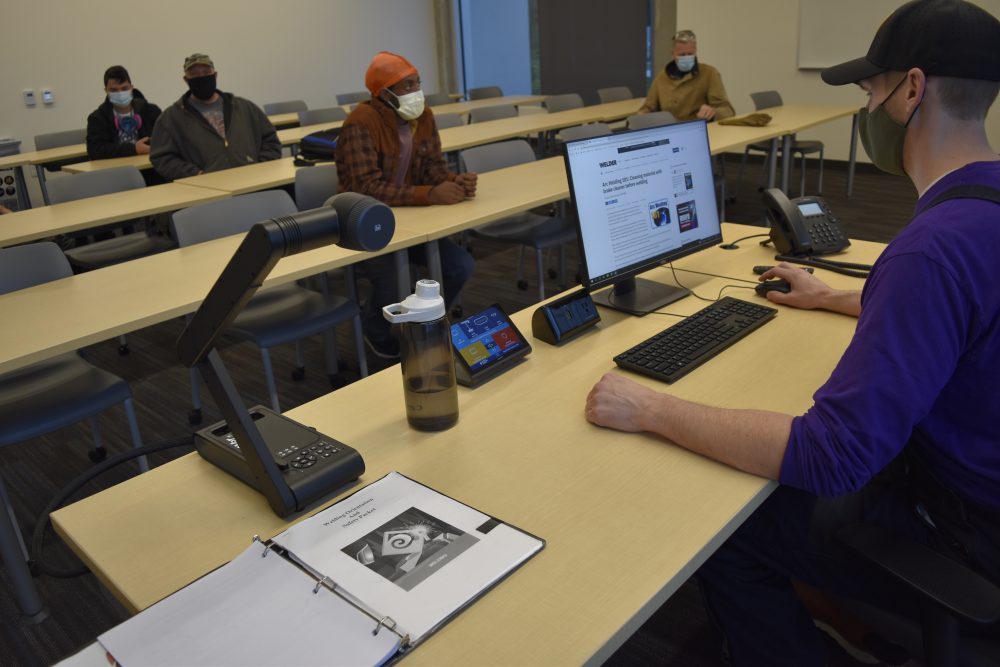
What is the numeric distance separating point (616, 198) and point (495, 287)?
2705 mm

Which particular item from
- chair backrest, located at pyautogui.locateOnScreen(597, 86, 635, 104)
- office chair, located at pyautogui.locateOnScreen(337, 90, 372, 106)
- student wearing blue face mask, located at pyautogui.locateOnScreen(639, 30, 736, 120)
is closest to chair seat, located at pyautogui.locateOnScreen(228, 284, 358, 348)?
student wearing blue face mask, located at pyautogui.locateOnScreen(639, 30, 736, 120)

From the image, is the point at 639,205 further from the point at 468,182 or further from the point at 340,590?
the point at 468,182

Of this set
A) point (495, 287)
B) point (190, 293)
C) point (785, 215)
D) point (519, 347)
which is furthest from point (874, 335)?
point (495, 287)

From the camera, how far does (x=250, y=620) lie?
32.9 inches

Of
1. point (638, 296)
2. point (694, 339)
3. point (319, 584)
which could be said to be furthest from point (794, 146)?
point (319, 584)

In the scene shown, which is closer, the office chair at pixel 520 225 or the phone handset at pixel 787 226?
the phone handset at pixel 787 226

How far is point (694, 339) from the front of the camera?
5.04 ft

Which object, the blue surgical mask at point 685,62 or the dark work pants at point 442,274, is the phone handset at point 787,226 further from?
the blue surgical mask at point 685,62

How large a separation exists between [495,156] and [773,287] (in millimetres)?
2285

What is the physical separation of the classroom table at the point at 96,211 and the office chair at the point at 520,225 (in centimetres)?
122

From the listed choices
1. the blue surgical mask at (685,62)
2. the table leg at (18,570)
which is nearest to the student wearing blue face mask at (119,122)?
the table leg at (18,570)

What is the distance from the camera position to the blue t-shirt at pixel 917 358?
3.18ft

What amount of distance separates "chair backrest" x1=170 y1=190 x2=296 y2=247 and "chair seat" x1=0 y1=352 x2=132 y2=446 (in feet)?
1.92

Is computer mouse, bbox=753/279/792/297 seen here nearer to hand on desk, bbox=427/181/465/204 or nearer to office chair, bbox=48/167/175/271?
hand on desk, bbox=427/181/465/204
